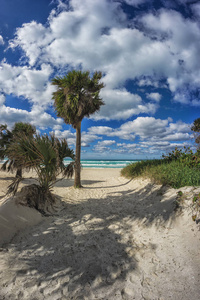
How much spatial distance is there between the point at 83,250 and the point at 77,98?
827 cm

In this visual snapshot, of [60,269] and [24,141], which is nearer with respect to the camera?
[60,269]

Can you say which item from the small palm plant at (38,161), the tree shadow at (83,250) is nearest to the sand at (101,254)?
the tree shadow at (83,250)

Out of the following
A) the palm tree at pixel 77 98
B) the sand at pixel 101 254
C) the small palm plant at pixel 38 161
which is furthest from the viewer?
the palm tree at pixel 77 98

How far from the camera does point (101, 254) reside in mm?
3066

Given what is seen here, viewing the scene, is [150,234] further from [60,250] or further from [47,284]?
[47,284]

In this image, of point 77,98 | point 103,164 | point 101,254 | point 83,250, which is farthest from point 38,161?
point 103,164

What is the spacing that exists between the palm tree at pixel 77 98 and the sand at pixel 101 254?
5086mm

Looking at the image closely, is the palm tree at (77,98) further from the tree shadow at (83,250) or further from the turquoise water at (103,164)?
the turquoise water at (103,164)

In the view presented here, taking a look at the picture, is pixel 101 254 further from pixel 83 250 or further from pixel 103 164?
pixel 103 164

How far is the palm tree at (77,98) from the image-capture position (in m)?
9.42

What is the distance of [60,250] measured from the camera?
3.20 m

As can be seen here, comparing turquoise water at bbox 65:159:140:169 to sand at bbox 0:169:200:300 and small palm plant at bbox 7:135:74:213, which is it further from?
sand at bbox 0:169:200:300

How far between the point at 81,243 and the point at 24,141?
396 centimetres

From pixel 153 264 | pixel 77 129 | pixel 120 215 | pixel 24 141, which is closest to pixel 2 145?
pixel 77 129
